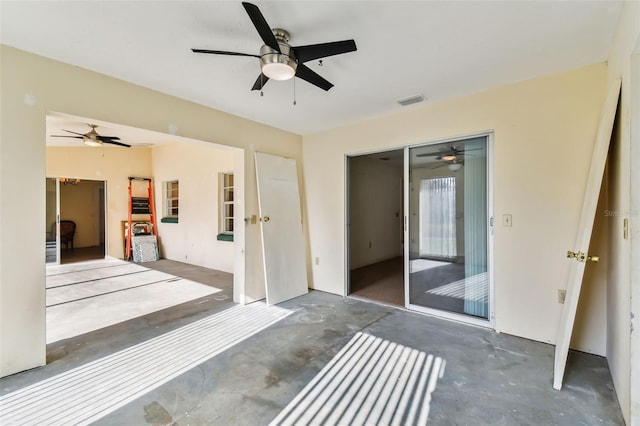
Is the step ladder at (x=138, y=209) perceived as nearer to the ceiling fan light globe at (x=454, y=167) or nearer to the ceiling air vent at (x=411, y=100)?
the ceiling air vent at (x=411, y=100)

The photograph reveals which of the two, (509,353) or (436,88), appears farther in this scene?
(436,88)

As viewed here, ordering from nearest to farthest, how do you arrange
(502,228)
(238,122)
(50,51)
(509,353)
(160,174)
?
1. (50,51)
2. (509,353)
3. (502,228)
4. (238,122)
5. (160,174)

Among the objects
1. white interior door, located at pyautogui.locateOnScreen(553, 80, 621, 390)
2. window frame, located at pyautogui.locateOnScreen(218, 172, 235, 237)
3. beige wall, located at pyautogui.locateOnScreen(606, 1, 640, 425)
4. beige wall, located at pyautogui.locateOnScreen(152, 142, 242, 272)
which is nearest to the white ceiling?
beige wall, located at pyautogui.locateOnScreen(606, 1, 640, 425)

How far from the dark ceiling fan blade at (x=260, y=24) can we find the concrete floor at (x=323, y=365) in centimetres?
238

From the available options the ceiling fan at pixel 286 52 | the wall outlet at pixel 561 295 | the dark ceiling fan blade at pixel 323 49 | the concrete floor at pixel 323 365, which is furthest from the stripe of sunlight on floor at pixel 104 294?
the wall outlet at pixel 561 295

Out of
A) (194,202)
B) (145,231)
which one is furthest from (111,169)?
(194,202)

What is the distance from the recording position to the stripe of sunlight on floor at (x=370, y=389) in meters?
1.74

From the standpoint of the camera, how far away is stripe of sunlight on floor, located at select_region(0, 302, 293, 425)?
1795mm

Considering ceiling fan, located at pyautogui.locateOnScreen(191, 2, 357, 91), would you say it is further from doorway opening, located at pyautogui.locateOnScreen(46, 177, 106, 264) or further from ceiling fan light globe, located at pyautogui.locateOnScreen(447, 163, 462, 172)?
doorway opening, located at pyautogui.locateOnScreen(46, 177, 106, 264)

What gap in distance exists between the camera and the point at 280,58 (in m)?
1.90

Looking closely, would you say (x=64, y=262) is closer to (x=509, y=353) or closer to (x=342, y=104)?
(x=342, y=104)

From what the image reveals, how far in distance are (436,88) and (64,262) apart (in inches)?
343

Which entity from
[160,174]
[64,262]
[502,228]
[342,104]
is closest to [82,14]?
[342,104]

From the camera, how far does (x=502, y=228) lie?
287cm
